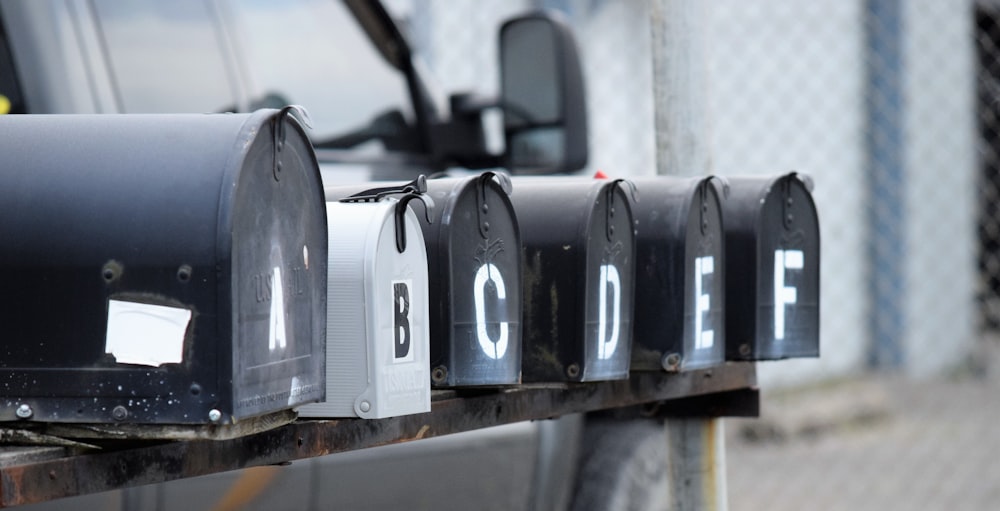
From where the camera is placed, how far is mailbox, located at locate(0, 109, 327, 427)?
1.37 meters

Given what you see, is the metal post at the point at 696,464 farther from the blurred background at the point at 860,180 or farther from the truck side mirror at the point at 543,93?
the blurred background at the point at 860,180

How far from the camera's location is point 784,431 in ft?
23.0

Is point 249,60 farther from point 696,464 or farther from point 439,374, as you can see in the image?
point 439,374

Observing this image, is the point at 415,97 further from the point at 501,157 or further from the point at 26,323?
the point at 26,323

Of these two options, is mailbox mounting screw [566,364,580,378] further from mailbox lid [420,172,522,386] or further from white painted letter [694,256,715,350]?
white painted letter [694,256,715,350]

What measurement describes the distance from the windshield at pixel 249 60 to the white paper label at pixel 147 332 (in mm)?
1180

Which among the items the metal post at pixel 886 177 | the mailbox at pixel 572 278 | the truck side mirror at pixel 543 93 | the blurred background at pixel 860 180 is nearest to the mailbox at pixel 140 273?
the mailbox at pixel 572 278

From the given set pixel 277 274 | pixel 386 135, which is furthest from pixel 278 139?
pixel 386 135

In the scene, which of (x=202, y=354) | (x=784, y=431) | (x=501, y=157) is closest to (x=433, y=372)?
(x=202, y=354)

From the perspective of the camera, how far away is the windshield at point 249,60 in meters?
2.58

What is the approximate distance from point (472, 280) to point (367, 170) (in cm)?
144

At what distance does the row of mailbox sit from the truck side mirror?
4.04 feet

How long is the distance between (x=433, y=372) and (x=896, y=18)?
763 cm

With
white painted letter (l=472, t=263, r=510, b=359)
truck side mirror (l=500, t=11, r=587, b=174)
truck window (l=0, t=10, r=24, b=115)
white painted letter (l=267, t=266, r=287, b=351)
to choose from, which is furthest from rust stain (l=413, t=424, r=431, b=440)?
truck side mirror (l=500, t=11, r=587, b=174)
